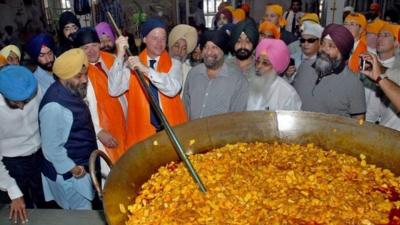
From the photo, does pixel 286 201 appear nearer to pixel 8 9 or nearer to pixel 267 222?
pixel 267 222

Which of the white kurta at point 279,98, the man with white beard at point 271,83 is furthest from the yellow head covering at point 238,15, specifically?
the white kurta at point 279,98

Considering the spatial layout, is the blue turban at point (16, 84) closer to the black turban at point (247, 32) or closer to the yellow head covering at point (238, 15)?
the black turban at point (247, 32)

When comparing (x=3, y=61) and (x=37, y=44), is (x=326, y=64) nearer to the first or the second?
(x=37, y=44)

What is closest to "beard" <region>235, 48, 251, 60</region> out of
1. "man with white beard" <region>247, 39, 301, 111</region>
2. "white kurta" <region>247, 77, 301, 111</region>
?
"man with white beard" <region>247, 39, 301, 111</region>

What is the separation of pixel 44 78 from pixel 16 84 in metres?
1.16

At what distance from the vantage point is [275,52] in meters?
3.78

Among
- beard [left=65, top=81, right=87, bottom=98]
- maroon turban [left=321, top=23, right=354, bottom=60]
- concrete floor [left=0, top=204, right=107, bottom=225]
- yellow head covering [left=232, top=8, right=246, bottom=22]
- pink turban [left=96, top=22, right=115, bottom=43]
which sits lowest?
concrete floor [left=0, top=204, right=107, bottom=225]

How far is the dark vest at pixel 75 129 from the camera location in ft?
10.4

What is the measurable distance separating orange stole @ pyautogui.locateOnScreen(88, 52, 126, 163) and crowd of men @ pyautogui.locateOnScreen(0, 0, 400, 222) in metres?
0.01

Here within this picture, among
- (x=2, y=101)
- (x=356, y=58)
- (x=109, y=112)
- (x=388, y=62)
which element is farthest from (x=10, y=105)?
(x=356, y=58)

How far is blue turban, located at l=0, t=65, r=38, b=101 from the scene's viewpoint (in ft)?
10.2

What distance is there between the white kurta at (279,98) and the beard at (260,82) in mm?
31

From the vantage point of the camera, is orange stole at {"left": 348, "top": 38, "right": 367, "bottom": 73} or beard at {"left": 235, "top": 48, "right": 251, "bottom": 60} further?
orange stole at {"left": 348, "top": 38, "right": 367, "bottom": 73}

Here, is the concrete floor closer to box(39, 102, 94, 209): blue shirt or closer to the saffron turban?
box(39, 102, 94, 209): blue shirt
